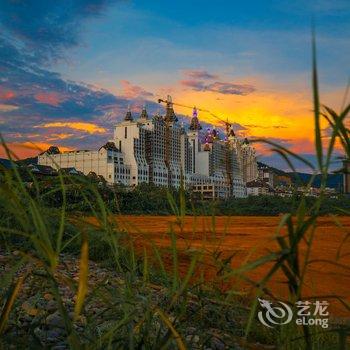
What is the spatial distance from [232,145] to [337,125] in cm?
12671

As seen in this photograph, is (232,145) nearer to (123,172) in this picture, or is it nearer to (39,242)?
(123,172)

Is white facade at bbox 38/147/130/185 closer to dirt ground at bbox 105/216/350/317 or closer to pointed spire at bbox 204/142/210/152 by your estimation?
pointed spire at bbox 204/142/210/152

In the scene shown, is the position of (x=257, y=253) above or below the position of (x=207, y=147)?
below

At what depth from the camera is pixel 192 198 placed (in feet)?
5.79

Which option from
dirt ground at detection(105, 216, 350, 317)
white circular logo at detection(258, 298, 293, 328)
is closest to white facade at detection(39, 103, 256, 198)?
dirt ground at detection(105, 216, 350, 317)

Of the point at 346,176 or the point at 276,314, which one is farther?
the point at 276,314

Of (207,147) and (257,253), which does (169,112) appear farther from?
(257,253)

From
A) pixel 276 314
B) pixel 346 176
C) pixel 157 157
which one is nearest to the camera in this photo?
pixel 346 176

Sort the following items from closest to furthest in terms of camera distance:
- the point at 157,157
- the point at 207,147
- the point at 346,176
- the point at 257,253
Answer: the point at 346,176
the point at 257,253
the point at 157,157
the point at 207,147

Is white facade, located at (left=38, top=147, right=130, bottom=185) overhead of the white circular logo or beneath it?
overhead

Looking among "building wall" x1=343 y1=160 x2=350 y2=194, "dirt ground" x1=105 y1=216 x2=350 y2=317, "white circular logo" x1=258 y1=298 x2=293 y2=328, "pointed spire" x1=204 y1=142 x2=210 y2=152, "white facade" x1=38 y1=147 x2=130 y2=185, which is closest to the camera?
"building wall" x1=343 y1=160 x2=350 y2=194

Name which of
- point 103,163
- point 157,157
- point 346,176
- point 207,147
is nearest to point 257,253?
point 346,176

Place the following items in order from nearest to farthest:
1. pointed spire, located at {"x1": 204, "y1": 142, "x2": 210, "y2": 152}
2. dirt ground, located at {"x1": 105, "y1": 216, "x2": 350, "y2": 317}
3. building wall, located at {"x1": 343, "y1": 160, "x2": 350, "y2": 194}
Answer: building wall, located at {"x1": 343, "y1": 160, "x2": 350, "y2": 194} < dirt ground, located at {"x1": 105, "y1": 216, "x2": 350, "y2": 317} < pointed spire, located at {"x1": 204, "y1": 142, "x2": 210, "y2": 152}

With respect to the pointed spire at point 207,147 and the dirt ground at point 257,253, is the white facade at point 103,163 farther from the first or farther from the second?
the dirt ground at point 257,253
